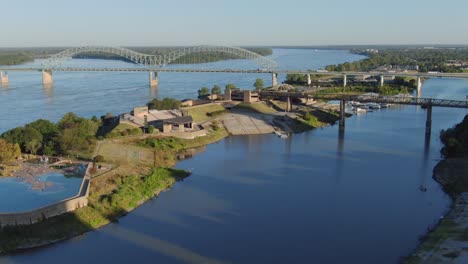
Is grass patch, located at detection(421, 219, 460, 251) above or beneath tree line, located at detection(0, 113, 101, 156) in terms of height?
beneath

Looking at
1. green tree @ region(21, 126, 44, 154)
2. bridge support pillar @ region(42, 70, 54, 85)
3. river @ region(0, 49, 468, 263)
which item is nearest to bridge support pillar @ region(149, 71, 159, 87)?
bridge support pillar @ region(42, 70, 54, 85)

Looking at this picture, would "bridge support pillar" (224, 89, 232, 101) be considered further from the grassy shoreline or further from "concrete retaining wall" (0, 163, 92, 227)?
"concrete retaining wall" (0, 163, 92, 227)

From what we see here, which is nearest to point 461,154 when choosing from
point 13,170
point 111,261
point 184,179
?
point 184,179

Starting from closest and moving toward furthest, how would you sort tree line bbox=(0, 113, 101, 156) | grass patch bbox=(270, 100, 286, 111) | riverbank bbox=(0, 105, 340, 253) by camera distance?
riverbank bbox=(0, 105, 340, 253), tree line bbox=(0, 113, 101, 156), grass patch bbox=(270, 100, 286, 111)

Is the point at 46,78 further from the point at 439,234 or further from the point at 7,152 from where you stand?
the point at 439,234

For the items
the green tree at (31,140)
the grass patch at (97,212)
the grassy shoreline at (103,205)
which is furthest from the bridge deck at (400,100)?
the green tree at (31,140)

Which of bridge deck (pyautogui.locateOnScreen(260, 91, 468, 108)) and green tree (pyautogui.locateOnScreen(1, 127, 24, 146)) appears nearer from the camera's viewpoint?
green tree (pyautogui.locateOnScreen(1, 127, 24, 146))
